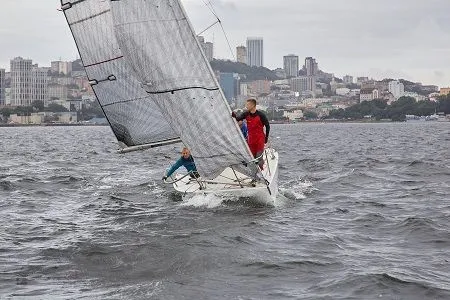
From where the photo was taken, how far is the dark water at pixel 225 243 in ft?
29.5

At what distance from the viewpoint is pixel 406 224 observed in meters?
13.0

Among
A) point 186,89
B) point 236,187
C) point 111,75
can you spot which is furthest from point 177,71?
point 111,75

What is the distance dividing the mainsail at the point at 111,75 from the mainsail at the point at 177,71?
3.82m

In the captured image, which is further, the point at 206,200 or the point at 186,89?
the point at 206,200

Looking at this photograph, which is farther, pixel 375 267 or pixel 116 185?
pixel 116 185

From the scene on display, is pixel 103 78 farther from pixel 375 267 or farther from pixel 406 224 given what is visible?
pixel 375 267

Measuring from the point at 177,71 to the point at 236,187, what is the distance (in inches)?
101

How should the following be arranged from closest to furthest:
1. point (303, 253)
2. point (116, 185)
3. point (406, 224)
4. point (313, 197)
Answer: point (303, 253)
point (406, 224)
point (313, 197)
point (116, 185)

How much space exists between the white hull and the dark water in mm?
220

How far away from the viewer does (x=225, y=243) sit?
11.3m

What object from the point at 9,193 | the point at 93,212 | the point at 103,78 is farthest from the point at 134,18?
the point at 9,193

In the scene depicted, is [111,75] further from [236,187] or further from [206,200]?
[236,187]

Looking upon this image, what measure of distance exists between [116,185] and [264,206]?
6392 millimetres

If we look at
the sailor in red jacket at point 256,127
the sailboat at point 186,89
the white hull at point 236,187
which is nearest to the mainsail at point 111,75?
the white hull at point 236,187
